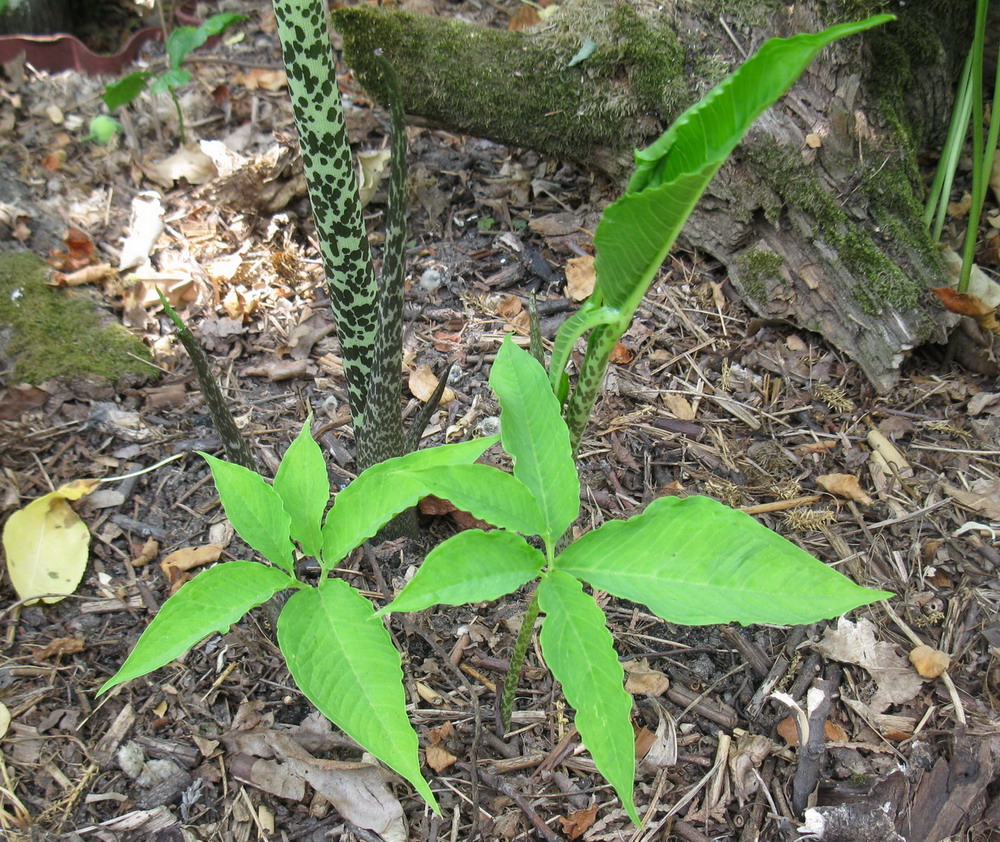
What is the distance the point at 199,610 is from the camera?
0.99 m

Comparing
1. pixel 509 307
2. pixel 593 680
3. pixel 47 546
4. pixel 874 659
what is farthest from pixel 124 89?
pixel 874 659

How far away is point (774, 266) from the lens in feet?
6.94

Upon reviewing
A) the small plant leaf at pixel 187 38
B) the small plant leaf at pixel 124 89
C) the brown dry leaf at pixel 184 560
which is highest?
the small plant leaf at pixel 187 38

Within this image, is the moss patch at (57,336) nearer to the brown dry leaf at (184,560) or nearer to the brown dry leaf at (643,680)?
the brown dry leaf at (184,560)

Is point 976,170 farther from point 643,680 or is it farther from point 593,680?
point 593,680

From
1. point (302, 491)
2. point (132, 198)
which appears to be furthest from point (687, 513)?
point (132, 198)

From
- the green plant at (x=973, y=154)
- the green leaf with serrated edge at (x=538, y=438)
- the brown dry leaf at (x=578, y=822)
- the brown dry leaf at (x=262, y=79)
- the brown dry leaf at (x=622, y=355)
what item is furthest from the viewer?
the brown dry leaf at (x=262, y=79)

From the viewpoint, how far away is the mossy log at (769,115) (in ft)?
6.64

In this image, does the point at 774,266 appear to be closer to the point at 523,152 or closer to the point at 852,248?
the point at 852,248

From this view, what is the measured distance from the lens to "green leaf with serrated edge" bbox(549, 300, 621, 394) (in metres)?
0.94

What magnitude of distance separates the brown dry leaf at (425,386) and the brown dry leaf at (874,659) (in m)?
1.03

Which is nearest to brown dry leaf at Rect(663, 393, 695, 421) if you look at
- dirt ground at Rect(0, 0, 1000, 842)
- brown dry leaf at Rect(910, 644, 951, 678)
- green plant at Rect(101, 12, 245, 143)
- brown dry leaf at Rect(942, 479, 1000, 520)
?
dirt ground at Rect(0, 0, 1000, 842)

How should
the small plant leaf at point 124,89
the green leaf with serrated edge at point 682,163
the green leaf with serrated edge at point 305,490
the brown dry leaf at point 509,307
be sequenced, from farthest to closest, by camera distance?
1. the small plant leaf at point 124,89
2. the brown dry leaf at point 509,307
3. the green leaf with serrated edge at point 305,490
4. the green leaf with serrated edge at point 682,163

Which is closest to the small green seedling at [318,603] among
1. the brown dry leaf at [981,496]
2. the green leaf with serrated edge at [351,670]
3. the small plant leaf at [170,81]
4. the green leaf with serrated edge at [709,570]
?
the green leaf with serrated edge at [351,670]
